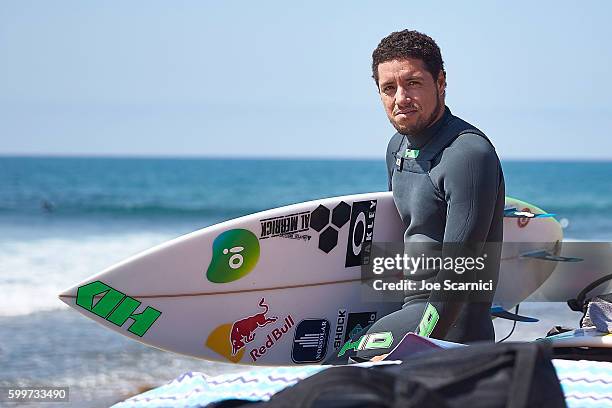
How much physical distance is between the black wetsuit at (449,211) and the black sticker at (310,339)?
1.65ft

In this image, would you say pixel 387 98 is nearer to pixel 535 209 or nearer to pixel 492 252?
pixel 492 252

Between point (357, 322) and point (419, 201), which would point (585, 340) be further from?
point (357, 322)

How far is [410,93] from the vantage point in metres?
2.81

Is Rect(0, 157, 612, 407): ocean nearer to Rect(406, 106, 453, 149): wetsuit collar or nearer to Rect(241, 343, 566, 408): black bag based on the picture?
Rect(406, 106, 453, 149): wetsuit collar

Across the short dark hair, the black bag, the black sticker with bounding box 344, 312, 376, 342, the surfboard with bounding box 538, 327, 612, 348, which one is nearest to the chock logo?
the black sticker with bounding box 344, 312, 376, 342

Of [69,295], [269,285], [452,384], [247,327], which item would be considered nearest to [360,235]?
[269,285]

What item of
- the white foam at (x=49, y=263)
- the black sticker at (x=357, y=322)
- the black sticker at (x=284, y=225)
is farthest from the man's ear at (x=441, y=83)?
the white foam at (x=49, y=263)

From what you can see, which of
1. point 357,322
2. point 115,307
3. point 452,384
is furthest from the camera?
point 357,322

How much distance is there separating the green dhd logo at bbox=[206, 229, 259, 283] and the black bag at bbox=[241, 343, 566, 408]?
70.9 inches

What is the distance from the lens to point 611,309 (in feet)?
10.3

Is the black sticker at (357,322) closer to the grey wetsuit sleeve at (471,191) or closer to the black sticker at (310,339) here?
the black sticker at (310,339)

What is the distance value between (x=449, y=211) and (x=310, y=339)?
1.03 meters

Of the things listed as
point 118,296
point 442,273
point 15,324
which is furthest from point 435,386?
point 15,324

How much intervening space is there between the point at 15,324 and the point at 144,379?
1.68m
